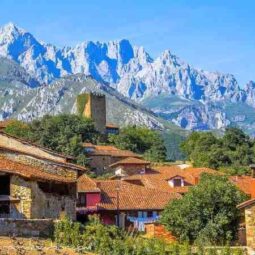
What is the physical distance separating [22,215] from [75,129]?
85.2 m

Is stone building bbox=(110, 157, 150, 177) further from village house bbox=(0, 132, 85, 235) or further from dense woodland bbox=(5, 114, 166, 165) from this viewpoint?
village house bbox=(0, 132, 85, 235)

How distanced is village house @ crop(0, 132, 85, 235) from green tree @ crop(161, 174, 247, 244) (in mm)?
7526

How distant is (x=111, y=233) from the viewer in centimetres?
3416

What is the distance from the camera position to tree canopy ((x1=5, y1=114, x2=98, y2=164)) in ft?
343

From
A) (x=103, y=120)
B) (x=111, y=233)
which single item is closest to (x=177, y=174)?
(x=111, y=233)

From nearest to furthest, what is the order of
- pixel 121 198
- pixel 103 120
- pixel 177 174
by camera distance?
pixel 121 198
pixel 177 174
pixel 103 120

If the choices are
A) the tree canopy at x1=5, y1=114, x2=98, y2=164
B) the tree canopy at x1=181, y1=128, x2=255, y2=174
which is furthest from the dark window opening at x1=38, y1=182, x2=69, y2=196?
the tree canopy at x1=181, y1=128, x2=255, y2=174

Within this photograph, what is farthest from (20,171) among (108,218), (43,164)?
(108,218)

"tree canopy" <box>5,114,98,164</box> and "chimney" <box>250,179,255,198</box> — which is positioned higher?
"tree canopy" <box>5,114,98,164</box>

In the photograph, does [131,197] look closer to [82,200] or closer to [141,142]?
[82,200]

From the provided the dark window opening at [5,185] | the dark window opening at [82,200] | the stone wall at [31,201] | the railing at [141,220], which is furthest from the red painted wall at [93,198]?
the dark window opening at [5,185]

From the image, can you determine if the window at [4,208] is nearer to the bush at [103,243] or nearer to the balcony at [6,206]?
the balcony at [6,206]

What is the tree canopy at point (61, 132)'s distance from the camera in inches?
4117

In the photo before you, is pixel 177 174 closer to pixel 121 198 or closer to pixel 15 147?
pixel 121 198
